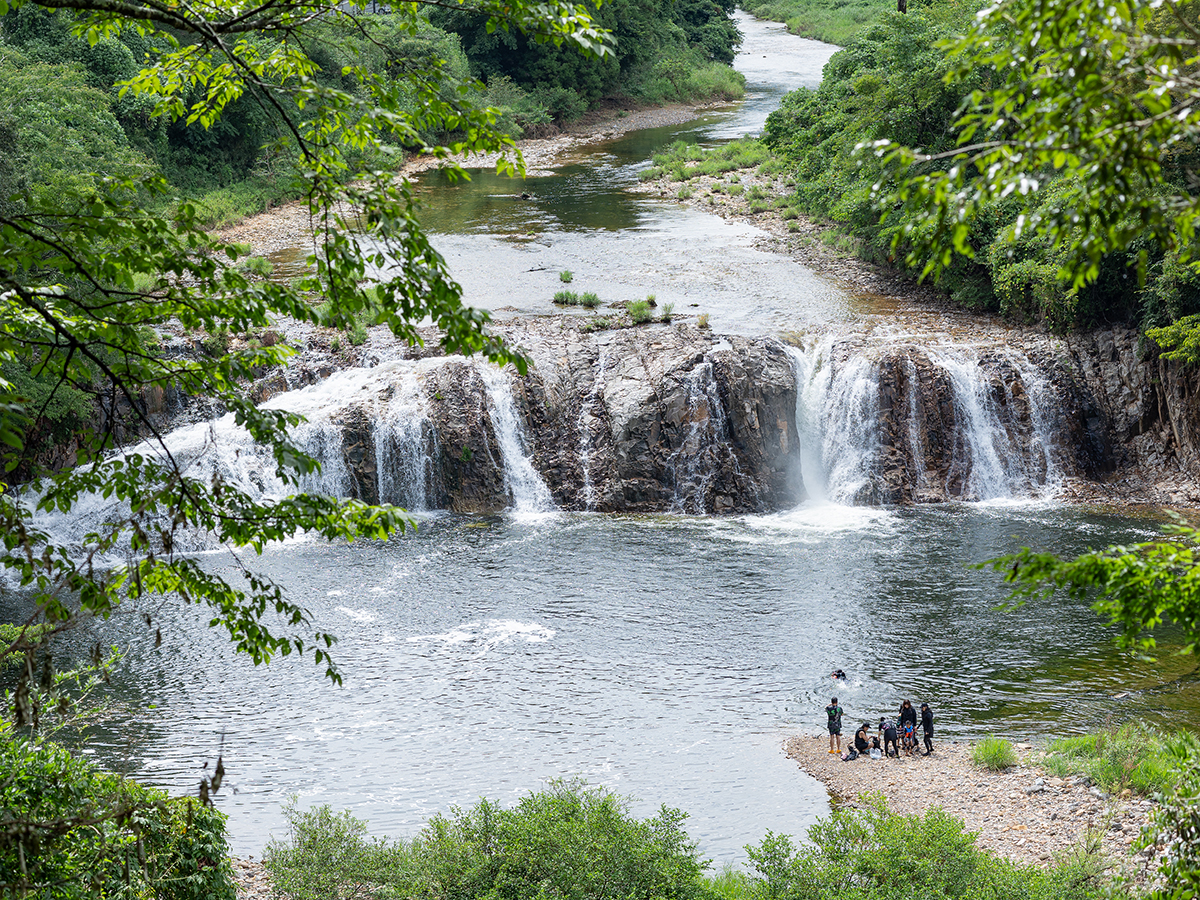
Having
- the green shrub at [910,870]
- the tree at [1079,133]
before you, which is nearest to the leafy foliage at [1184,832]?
the tree at [1079,133]

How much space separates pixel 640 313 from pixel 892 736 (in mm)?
15450

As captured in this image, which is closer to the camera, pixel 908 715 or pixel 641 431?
pixel 908 715

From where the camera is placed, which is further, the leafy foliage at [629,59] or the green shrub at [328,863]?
the leafy foliage at [629,59]

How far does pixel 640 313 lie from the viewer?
27.7 m

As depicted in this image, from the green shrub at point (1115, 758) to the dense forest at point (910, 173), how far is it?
9.84 m

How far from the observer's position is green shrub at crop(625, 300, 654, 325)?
2766 cm

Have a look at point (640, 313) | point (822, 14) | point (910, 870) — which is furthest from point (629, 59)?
point (910, 870)

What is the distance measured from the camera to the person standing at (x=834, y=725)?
15078 mm

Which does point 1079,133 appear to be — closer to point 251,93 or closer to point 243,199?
point 251,93

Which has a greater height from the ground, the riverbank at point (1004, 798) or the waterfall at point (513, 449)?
the waterfall at point (513, 449)

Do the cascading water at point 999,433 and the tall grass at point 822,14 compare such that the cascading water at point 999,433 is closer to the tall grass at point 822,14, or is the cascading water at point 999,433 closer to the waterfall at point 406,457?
the waterfall at point 406,457

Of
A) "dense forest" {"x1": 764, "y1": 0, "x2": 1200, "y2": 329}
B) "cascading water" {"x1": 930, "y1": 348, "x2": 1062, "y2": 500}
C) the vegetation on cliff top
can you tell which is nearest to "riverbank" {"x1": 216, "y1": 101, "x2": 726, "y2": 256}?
"dense forest" {"x1": 764, "y1": 0, "x2": 1200, "y2": 329}

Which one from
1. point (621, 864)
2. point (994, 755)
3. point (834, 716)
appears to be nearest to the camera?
point (621, 864)

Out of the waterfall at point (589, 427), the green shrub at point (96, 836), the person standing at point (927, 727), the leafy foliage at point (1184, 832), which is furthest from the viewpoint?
the waterfall at point (589, 427)
